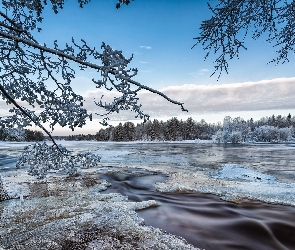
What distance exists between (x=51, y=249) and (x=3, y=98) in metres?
3.21

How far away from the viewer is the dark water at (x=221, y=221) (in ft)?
14.0

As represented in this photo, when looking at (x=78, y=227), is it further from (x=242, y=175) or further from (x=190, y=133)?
(x=190, y=133)

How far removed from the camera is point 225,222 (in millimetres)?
5234

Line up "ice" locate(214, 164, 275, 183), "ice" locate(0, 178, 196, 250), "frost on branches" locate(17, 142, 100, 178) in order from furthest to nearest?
"ice" locate(214, 164, 275, 183) < "frost on branches" locate(17, 142, 100, 178) < "ice" locate(0, 178, 196, 250)

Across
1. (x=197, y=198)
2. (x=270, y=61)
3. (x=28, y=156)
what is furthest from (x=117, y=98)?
(x=197, y=198)

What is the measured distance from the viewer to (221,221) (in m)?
5.32

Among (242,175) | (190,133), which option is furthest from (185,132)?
(242,175)

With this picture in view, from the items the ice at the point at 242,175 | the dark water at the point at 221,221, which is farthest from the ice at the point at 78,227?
the ice at the point at 242,175

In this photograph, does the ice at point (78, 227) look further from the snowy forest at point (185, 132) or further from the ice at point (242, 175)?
the snowy forest at point (185, 132)

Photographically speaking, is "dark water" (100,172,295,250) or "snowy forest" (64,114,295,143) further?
"snowy forest" (64,114,295,143)

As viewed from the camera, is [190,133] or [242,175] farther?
[190,133]

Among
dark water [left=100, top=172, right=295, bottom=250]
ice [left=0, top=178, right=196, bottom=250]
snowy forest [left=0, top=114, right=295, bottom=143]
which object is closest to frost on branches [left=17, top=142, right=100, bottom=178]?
ice [left=0, top=178, right=196, bottom=250]

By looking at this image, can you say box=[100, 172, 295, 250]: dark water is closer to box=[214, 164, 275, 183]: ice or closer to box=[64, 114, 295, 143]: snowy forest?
box=[214, 164, 275, 183]: ice

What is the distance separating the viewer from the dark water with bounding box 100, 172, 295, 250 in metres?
4.27
